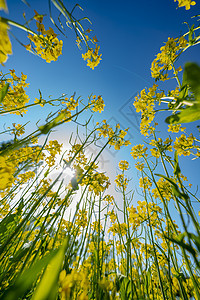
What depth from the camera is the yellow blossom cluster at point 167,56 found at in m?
1.38

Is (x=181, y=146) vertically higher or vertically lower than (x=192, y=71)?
higher

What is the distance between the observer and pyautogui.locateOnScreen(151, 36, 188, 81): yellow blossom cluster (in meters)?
1.38

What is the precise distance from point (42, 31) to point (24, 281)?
127 cm

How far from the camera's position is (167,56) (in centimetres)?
147

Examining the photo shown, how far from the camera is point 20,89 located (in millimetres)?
1614

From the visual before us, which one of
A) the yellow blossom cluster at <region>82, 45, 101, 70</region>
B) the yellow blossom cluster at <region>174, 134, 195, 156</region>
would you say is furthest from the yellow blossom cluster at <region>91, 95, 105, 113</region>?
the yellow blossom cluster at <region>174, 134, 195, 156</region>

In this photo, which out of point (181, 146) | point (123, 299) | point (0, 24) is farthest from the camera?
point (181, 146)

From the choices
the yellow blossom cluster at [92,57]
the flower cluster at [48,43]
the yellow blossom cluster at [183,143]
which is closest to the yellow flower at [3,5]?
the flower cluster at [48,43]

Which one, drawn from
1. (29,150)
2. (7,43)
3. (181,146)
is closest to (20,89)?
(29,150)

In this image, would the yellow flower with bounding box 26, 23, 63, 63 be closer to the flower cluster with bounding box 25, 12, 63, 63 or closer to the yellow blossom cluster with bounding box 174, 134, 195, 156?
the flower cluster with bounding box 25, 12, 63, 63

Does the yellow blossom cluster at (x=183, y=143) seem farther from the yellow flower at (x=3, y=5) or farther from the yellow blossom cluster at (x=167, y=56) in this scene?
the yellow flower at (x=3, y=5)

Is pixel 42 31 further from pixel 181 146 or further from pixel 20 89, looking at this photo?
pixel 181 146

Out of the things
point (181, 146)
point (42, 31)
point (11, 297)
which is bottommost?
point (11, 297)

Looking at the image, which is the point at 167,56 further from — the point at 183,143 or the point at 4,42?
the point at 4,42
